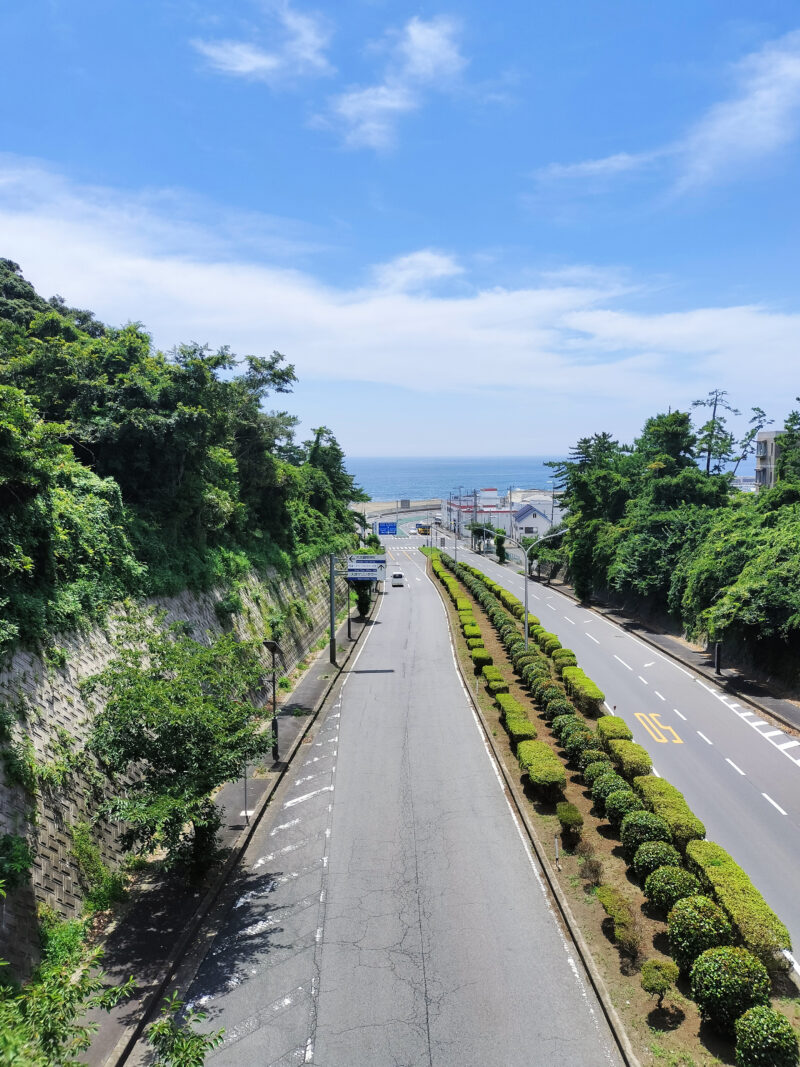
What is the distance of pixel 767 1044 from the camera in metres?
9.98

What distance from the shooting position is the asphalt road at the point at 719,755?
17.1 metres

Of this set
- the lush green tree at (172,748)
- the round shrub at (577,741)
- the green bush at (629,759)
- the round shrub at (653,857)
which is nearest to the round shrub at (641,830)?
the round shrub at (653,857)

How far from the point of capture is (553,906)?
15.2 metres

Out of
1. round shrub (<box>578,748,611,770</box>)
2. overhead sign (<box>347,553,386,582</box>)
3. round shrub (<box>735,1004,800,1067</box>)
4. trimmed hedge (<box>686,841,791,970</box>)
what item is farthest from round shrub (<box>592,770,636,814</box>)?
overhead sign (<box>347,553,386,582</box>)

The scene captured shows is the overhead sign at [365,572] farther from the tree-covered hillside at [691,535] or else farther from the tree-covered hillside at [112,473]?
the tree-covered hillside at [691,535]

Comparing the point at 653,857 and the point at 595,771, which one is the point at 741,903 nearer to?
the point at 653,857

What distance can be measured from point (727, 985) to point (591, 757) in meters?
10.2

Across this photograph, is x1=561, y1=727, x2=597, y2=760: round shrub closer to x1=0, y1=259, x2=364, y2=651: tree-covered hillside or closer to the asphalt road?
the asphalt road

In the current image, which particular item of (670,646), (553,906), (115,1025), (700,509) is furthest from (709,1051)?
(700,509)

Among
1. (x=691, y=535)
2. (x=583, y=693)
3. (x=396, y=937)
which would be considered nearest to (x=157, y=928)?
(x=396, y=937)

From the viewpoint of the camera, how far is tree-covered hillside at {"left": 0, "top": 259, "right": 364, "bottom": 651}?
54.3 feet

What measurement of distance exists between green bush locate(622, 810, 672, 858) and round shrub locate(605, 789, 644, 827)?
0.94 m

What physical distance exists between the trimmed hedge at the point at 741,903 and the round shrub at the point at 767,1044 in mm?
2249

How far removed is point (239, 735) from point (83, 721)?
4.03m
